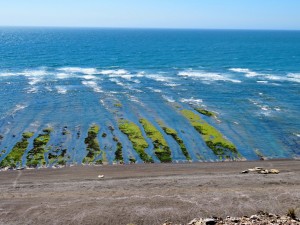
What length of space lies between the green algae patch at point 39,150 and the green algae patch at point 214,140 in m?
26.8

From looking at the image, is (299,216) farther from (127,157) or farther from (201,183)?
(127,157)

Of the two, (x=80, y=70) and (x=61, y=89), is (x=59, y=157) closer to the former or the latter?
(x=61, y=89)

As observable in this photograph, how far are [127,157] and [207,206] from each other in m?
20.9

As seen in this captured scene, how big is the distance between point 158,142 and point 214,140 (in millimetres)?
9776

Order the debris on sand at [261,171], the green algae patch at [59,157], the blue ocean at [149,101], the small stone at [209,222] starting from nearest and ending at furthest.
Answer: the small stone at [209,222] < the debris on sand at [261,171] < the green algae patch at [59,157] < the blue ocean at [149,101]

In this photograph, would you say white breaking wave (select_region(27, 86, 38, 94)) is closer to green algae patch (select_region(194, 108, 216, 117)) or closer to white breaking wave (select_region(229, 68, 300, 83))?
green algae patch (select_region(194, 108, 216, 117))

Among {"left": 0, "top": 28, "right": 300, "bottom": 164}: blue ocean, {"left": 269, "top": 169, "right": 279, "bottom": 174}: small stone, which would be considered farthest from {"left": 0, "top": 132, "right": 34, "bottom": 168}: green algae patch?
{"left": 269, "top": 169, "right": 279, "bottom": 174}: small stone

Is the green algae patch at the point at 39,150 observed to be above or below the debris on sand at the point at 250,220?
below

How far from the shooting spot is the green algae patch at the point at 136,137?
5630 cm

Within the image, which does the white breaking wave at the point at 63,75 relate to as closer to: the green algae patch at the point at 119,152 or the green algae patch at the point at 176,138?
the green algae patch at the point at 176,138

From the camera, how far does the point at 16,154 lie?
54.9 metres

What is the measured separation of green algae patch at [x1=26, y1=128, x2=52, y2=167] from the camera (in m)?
52.9

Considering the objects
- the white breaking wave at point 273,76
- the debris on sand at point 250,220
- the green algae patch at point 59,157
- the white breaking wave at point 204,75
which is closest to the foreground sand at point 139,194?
the debris on sand at point 250,220

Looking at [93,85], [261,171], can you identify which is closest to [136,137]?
[261,171]
